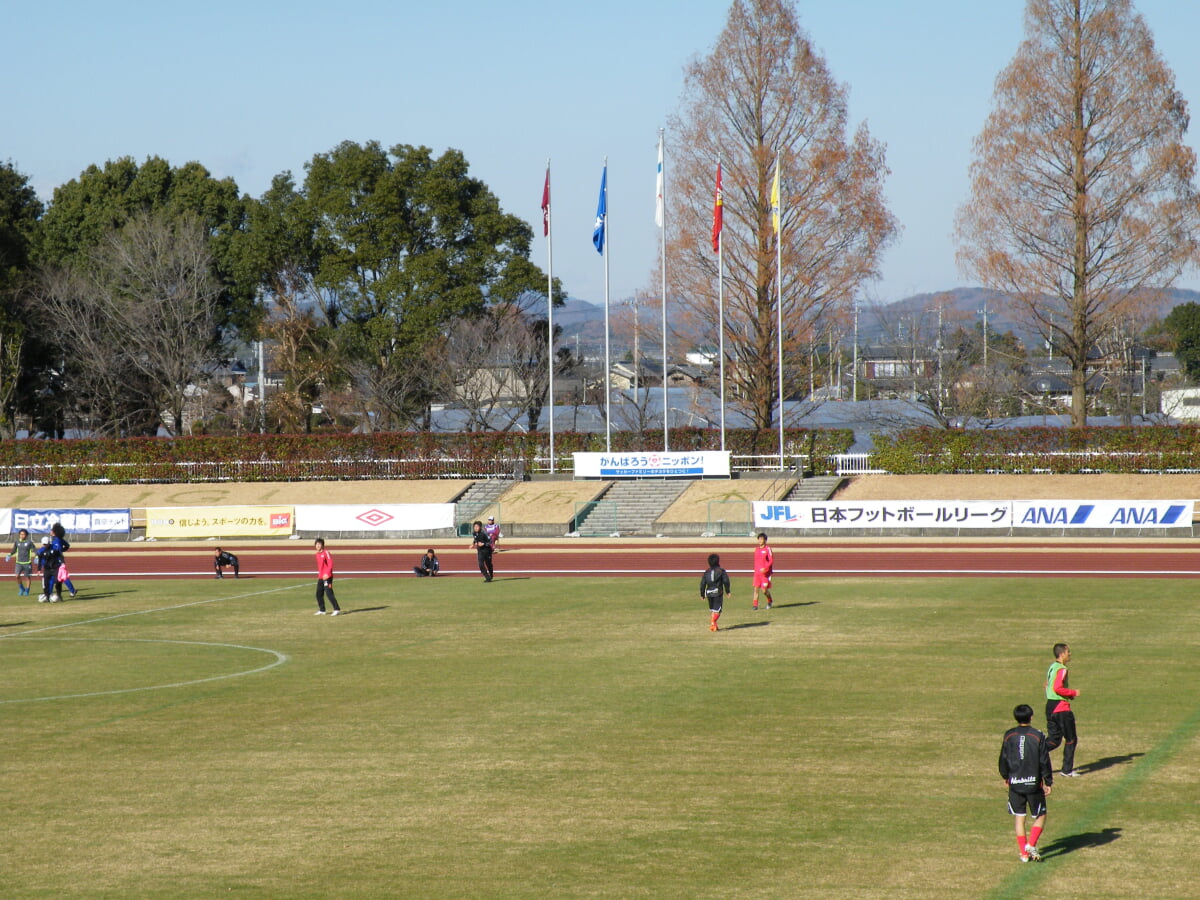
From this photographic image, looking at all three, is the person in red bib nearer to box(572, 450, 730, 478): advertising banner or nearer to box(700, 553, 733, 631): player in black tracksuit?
box(700, 553, 733, 631): player in black tracksuit

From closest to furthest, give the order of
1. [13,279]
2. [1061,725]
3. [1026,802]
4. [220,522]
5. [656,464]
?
[1026,802], [1061,725], [220,522], [656,464], [13,279]

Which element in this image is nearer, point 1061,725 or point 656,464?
point 1061,725

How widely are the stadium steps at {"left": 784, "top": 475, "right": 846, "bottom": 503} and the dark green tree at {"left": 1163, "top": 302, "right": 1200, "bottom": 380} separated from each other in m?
74.9

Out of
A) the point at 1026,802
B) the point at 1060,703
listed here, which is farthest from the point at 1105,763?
the point at 1026,802

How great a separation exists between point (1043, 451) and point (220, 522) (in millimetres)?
37033

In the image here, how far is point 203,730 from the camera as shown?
17.9 metres

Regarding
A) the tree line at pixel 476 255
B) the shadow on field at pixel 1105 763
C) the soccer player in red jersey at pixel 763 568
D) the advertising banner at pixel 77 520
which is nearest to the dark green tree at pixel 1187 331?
the tree line at pixel 476 255

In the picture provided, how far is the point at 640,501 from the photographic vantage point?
5847 cm

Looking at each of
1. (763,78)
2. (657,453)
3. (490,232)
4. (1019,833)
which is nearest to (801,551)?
(657,453)

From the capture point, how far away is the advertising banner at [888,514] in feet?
156

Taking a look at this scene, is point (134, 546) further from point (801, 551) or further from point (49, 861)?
point (49, 861)

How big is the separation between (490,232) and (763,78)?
22.9 m

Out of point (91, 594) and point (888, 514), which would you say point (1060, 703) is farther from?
point (888, 514)

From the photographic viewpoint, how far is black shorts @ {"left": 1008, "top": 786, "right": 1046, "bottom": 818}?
11.5 meters
